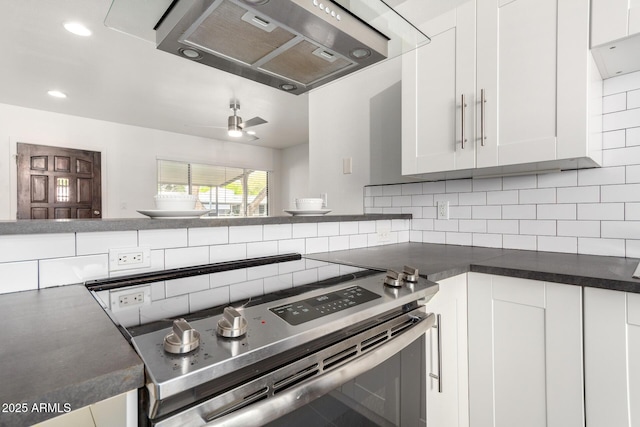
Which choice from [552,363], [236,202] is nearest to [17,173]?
[236,202]

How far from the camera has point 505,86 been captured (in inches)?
54.2

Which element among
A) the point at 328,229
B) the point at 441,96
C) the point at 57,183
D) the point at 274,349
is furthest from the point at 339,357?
the point at 57,183

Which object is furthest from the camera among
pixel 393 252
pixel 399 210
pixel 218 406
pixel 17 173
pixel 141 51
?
pixel 17 173

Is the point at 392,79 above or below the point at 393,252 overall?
above

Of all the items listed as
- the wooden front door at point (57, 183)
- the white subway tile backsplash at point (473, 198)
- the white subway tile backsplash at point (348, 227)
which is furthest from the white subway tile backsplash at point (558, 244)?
the wooden front door at point (57, 183)

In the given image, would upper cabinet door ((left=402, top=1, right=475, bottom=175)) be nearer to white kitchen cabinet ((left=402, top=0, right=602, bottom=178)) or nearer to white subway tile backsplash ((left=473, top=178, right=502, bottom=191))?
white kitchen cabinet ((left=402, top=0, right=602, bottom=178))

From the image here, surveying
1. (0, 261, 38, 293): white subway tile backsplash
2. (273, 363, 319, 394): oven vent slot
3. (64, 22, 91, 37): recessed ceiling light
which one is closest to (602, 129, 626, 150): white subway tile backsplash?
(273, 363, 319, 394): oven vent slot

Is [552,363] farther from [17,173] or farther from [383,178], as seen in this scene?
[17,173]

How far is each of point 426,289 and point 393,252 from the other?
27.5 inches

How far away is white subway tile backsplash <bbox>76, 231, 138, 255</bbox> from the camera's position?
0.95 meters

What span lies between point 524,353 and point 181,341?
114cm

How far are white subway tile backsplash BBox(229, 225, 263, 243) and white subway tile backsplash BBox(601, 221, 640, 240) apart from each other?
5.01 ft

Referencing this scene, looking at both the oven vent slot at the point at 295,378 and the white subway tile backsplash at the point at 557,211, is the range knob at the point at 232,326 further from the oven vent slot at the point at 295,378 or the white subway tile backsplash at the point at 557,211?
the white subway tile backsplash at the point at 557,211

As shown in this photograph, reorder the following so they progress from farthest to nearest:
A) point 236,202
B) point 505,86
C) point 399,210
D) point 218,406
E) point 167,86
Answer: point 236,202 < point 167,86 < point 399,210 < point 505,86 < point 218,406
